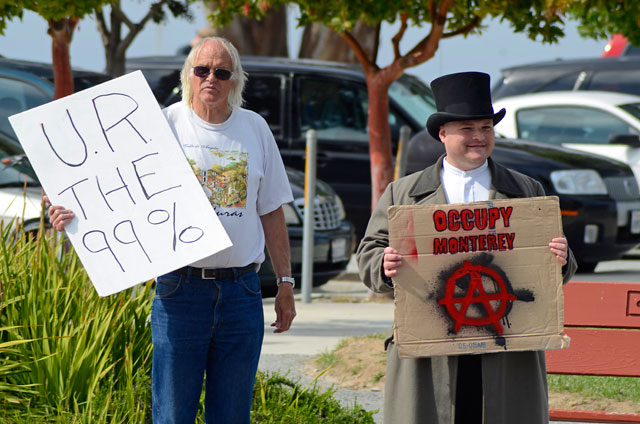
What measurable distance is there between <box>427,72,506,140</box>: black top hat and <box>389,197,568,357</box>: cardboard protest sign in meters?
0.29

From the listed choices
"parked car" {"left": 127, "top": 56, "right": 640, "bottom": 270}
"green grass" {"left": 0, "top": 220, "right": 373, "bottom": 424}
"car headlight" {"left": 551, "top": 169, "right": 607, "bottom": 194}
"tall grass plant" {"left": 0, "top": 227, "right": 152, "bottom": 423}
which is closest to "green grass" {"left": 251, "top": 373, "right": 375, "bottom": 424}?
"green grass" {"left": 0, "top": 220, "right": 373, "bottom": 424}

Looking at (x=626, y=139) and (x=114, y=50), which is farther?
(x=626, y=139)

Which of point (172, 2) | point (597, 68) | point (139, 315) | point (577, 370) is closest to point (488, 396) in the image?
point (577, 370)

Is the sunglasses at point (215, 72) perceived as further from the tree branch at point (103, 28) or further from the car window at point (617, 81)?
the car window at point (617, 81)

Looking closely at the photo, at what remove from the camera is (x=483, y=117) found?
3.55 meters

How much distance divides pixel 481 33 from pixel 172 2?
12.3ft

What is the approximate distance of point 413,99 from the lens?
1188cm

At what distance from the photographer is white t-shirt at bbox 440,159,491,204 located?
3.66 metres

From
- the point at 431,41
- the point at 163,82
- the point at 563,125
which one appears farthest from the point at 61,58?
the point at 563,125

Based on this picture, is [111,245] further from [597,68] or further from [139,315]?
[597,68]

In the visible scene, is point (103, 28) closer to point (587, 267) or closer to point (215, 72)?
point (587, 267)

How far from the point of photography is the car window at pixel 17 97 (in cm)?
884

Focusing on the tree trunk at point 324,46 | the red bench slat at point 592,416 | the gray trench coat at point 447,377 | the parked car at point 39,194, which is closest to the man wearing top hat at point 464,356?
the gray trench coat at point 447,377

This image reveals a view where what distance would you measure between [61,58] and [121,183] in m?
4.25
